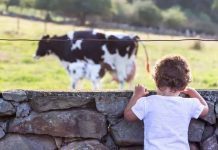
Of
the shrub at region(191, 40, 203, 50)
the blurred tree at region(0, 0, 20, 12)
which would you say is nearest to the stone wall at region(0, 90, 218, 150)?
the shrub at region(191, 40, 203, 50)

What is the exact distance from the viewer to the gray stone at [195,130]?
5184 millimetres

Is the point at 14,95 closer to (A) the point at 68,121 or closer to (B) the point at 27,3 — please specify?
(A) the point at 68,121

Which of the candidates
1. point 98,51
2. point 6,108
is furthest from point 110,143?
point 98,51

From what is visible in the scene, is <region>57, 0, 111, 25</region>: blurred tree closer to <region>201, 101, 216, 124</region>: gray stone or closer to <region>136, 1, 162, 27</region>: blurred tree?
<region>136, 1, 162, 27</region>: blurred tree

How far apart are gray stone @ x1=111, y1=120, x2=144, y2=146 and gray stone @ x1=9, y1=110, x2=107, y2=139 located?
0.12m

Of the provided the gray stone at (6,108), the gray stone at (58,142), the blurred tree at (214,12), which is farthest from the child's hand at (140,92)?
the blurred tree at (214,12)

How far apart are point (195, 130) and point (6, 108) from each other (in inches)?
62.8

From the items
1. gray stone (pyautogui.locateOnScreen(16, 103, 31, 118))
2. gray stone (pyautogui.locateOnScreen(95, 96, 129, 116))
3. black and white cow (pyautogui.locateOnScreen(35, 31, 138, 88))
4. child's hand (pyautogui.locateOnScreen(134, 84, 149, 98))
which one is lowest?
black and white cow (pyautogui.locateOnScreen(35, 31, 138, 88))

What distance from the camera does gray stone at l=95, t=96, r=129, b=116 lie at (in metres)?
5.14

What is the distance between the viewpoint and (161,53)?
3334 centimetres

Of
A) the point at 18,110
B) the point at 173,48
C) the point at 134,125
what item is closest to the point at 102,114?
the point at 134,125

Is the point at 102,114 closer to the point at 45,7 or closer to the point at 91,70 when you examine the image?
the point at 91,70

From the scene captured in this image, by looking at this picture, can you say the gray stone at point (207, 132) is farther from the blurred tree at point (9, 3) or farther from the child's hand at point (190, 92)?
the blurred tree at point (9, 3)

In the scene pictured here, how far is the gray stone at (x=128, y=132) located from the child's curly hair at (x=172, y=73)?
1.93 ft
